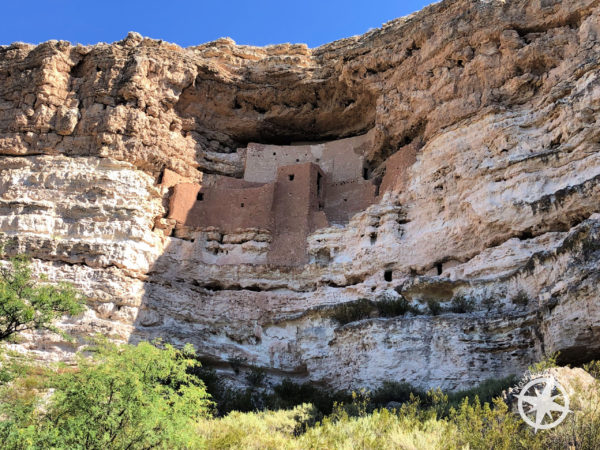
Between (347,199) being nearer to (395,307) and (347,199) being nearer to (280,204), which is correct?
(280,204)

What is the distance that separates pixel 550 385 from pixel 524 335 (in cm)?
485

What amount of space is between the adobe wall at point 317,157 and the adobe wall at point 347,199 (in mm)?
640

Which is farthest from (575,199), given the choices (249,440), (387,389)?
(249,440)

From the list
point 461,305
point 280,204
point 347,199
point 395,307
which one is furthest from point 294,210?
point 461,305

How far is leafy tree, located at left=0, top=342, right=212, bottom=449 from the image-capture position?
24.8 ft

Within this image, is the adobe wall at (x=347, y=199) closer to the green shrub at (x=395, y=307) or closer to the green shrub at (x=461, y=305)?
the green shrub at (x=395, y=307)

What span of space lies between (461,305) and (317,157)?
1019cm

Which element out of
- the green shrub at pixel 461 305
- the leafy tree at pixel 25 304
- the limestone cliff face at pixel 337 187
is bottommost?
the leafy tree at pixel 25 304

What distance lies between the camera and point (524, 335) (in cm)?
1166

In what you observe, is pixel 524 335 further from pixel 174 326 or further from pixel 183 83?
pixel 183 83

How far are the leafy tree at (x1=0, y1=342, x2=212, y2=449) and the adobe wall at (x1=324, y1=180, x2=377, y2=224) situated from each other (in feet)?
38.7

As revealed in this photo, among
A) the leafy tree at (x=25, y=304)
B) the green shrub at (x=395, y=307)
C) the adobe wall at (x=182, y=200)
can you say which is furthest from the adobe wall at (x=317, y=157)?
the leafy tree at (x=25, y=304)

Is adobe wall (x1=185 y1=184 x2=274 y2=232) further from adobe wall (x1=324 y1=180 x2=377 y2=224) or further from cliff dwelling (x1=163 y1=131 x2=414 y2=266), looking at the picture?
adobe wall (x1=324 y1=180 x2=377 y2=224)

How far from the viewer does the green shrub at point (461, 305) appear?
13.6 meters
